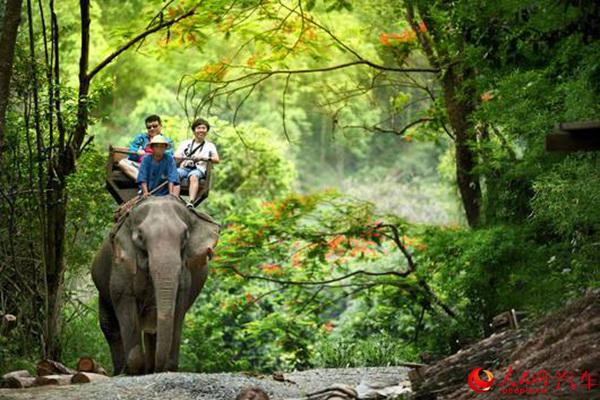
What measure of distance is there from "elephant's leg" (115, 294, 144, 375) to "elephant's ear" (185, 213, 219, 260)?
85 centimetres

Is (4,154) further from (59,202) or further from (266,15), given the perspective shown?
(266,15)

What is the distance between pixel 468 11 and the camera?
11961mm

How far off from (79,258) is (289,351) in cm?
515

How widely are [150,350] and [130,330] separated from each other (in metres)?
0.33

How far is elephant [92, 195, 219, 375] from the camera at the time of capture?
42.3 ft

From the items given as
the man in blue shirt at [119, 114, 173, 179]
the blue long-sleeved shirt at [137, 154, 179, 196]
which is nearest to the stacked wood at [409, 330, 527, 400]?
the blue long-sleeved shirt at [137, 154, 179, 196]

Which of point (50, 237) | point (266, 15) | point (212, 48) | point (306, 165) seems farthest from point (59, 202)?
point (306, 165)

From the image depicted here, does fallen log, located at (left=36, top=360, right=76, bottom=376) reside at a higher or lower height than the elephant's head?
lower

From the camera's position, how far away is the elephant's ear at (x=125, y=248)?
43.9 ft

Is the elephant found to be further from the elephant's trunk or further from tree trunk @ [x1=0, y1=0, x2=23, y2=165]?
tree trunk @ [x1=0, y1=0, x2=23, y2=165]

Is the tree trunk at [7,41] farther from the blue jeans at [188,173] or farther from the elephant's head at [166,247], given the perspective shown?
the blue jeans at [188,173]

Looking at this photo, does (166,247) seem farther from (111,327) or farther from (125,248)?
(111,327)

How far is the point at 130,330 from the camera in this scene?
1364 cm

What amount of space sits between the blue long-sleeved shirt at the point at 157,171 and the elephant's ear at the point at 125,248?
50 centimetres
